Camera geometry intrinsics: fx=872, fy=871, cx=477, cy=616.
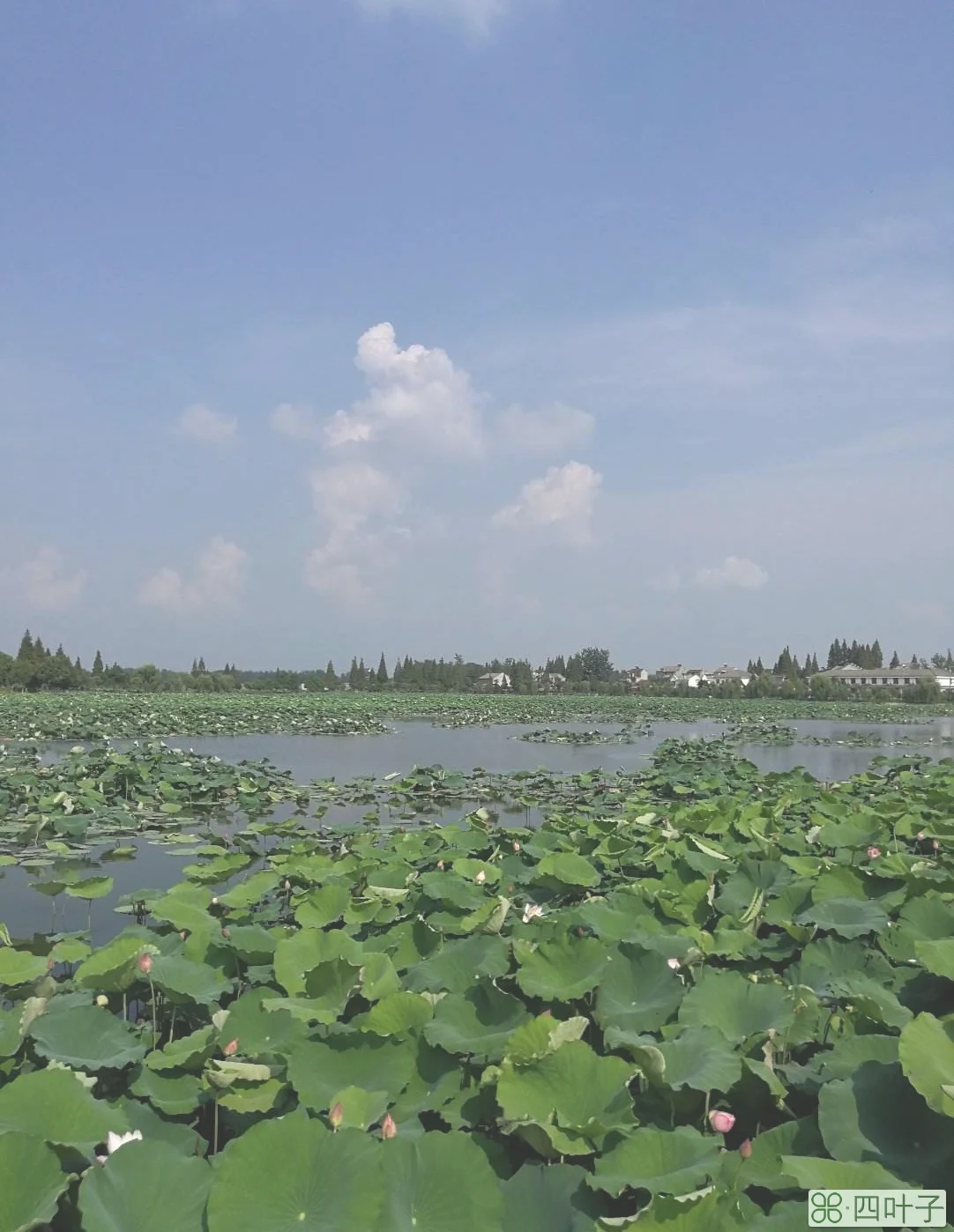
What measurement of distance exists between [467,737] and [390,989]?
17.5m

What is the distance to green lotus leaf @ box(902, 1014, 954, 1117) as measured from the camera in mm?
1401

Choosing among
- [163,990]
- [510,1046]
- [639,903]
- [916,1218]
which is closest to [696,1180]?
[916,1218]

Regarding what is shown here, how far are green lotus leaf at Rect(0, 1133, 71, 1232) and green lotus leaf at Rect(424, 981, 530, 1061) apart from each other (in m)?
0.76

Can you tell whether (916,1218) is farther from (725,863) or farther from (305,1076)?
(725,863)

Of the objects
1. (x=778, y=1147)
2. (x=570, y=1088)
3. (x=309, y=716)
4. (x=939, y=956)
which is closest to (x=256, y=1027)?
(x=570, y=1088)

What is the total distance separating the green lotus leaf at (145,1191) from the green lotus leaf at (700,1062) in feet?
2.79

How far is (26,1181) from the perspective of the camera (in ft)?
4.25

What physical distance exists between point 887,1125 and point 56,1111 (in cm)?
144

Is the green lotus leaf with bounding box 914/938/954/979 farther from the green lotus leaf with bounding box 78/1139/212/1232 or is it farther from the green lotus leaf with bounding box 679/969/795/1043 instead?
the green lotus leaf with bounding box 78/1139/212/1232

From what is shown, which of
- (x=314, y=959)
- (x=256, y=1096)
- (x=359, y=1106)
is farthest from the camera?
(x=314, y=959)

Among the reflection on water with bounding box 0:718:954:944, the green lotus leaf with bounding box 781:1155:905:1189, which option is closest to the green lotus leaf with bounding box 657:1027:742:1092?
the green lotus leaf with bounding box 781:1155:905:1189

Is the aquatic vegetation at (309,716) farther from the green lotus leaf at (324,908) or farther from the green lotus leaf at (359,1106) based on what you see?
the green lotus leaf at (359,1106)

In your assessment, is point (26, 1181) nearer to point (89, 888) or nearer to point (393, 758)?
point (89, 888)

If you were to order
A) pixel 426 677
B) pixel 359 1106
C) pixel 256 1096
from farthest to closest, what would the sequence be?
pixel 426 677
pixel 256 1096
pixel 359 1106
